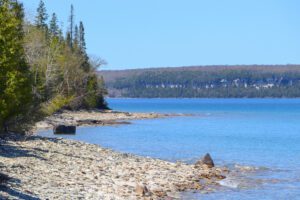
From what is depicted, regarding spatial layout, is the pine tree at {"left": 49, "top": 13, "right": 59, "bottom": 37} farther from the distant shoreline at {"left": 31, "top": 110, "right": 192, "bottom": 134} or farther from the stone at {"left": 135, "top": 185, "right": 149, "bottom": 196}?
the stone at {"left": 135, "top": 185, "right": 149, "bottom": 196}

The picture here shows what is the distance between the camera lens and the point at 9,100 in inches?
1059

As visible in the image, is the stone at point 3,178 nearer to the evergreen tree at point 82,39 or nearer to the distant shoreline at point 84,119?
the distant shoreline at point 84,119

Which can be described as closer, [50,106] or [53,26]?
[50,106]

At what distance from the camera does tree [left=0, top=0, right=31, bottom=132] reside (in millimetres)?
24891

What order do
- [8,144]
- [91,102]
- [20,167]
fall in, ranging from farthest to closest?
[91,102] → [8,144] → [20,167]

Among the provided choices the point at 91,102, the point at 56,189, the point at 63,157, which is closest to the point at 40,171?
the point at 56,189

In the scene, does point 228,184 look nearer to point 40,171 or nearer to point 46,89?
point 40,171

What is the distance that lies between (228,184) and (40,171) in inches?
329

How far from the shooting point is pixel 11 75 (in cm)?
2591

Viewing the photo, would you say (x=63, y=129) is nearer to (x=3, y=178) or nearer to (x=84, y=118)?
(x=84, y=118)

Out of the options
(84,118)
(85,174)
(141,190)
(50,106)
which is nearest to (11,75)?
(85,174)

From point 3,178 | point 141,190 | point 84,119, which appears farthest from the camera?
point 84,119

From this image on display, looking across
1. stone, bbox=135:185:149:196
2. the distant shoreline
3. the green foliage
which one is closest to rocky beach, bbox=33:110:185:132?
the distant shoreline

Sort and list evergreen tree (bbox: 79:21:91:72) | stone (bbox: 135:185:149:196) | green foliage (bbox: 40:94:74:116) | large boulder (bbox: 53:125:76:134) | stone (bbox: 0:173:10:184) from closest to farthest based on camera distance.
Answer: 1. stone (bbox: 0:173:10:184)
2. stone (bbox: 135:185:149:196)
3. green foliage (bbox: 40:94:74:116)
4. large boulder (bbox: 53:125:76:134)
5. evergreen tree (bbox: 79:21:91:72)
